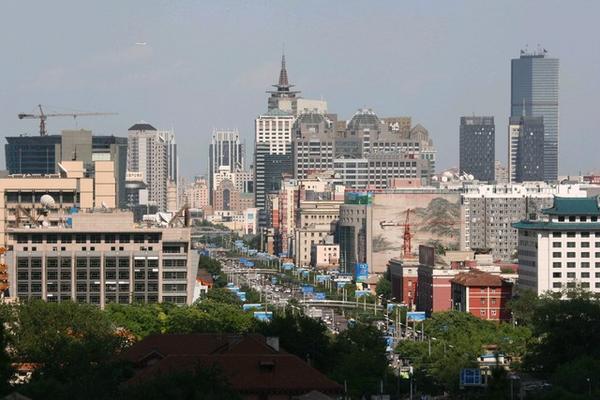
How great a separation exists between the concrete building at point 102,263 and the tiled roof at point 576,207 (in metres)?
27.4

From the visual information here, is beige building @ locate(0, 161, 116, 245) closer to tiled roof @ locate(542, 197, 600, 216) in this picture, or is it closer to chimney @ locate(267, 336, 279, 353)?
tiled roof @ locate(542, 197, 600, 216)

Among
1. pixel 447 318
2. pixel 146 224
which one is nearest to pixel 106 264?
pixel 146 224

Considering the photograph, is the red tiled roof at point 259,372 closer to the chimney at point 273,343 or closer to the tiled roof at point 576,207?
the chimney at point 273,343

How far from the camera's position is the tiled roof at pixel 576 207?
157250mm

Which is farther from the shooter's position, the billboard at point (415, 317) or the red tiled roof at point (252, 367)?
the billboard at point (415, 317)

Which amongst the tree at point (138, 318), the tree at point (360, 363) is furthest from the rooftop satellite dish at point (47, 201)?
the tree at point (360, 363)

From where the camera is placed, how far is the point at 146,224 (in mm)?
153250

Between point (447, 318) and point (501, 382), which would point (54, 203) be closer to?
point (447, 318)

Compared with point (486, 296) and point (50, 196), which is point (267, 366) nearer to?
point (486, 296)

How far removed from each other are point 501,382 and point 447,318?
2442 inches

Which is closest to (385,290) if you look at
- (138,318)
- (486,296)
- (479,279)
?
(479,279)

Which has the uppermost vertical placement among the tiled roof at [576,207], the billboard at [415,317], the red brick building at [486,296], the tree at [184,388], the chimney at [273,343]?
the tiled roof at [576,207]

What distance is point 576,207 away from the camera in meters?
158

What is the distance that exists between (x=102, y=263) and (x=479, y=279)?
3050 centimetres
